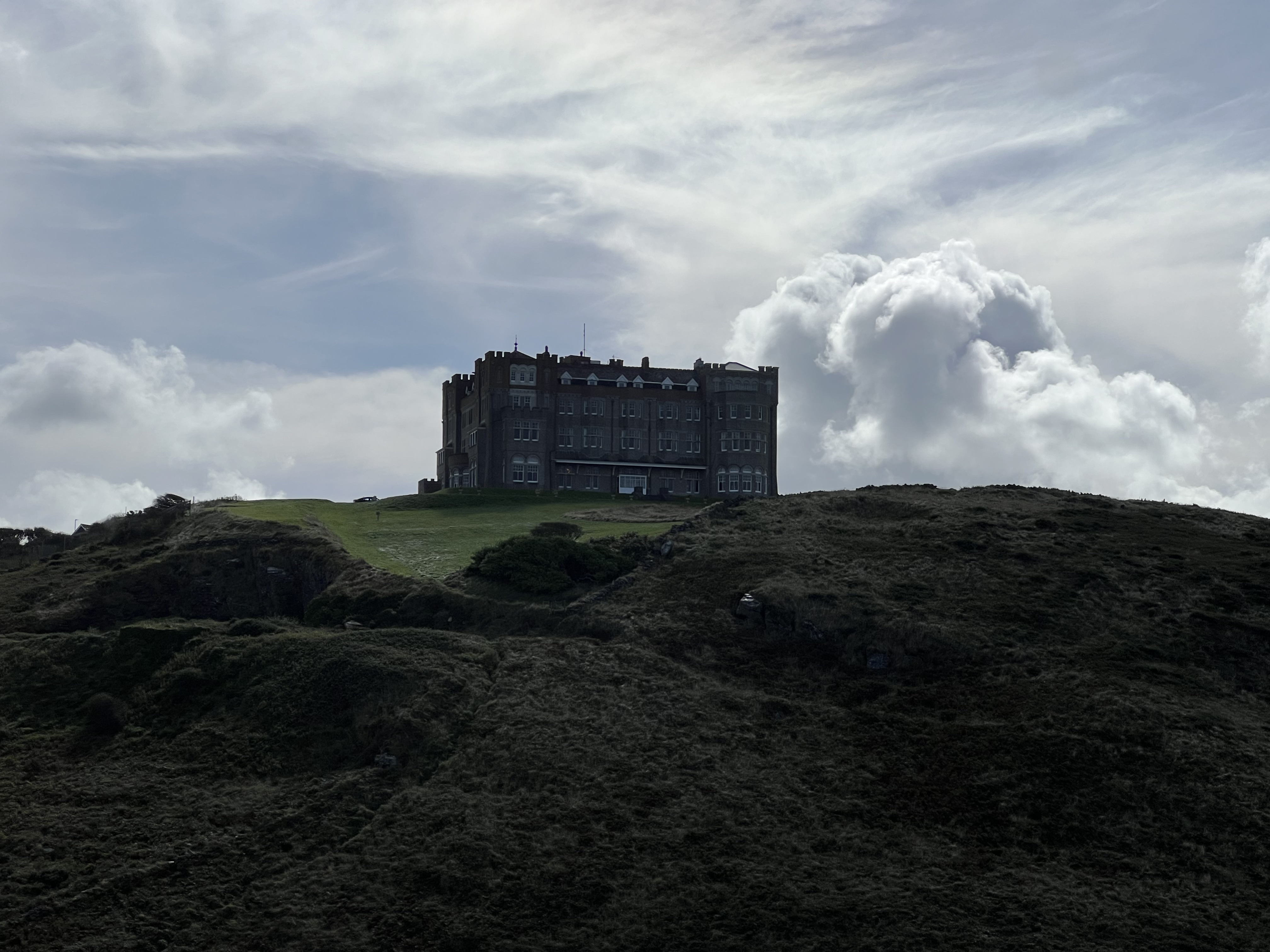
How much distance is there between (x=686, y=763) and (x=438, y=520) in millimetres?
44511

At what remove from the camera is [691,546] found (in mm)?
62531

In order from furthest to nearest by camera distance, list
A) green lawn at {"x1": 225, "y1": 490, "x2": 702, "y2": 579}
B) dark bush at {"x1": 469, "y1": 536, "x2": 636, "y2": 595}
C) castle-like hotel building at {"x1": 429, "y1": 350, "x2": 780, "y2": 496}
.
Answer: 1. castle-like hotel building at {"x1": 429, "y1": 350, "x2": 780, "y2": 496}
2. green lawn at {"x1": 225, "y1": 490, "x2": 702, "y2": 579}
3. dark bush at {"x1": 469, "y1": 536, "x2": 636, "y2": 595}

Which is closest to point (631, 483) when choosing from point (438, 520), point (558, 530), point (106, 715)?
point (438, 520)

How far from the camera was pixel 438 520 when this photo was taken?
84.2 meters

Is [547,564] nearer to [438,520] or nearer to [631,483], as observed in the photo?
[438,520]

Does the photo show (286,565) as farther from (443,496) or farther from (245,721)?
(443,496)

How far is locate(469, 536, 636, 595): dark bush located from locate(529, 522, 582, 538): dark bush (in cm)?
712

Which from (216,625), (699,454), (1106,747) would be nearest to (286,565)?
(216,625)

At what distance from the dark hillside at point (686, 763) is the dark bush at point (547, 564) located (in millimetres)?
1870

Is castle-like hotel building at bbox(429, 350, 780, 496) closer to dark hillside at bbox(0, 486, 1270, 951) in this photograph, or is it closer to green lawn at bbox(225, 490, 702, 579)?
green lawn at bbox(225, 490, 702, 579)

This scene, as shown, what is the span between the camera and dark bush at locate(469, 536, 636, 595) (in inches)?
2293

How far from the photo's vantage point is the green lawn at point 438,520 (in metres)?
68.2

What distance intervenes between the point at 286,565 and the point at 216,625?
35.5 ft

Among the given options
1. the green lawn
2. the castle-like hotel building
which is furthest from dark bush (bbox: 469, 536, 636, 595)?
the castle-like hotel building
